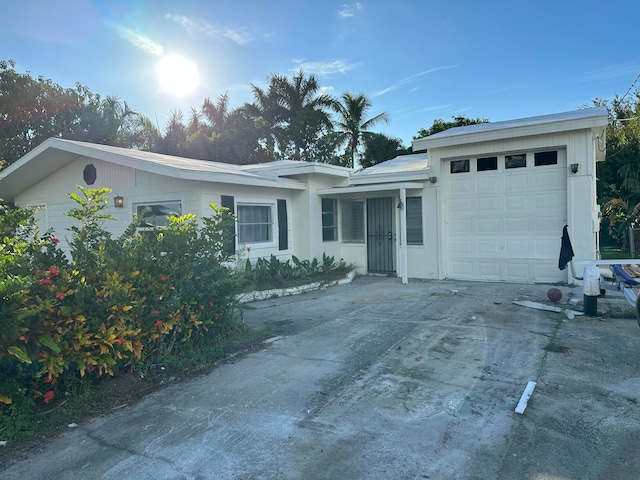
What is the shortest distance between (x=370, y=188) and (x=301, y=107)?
60.3 feet

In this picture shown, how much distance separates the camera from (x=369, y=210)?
1216 centimetres

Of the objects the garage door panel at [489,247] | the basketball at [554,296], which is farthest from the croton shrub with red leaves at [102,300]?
the garage door panel at [489,247]

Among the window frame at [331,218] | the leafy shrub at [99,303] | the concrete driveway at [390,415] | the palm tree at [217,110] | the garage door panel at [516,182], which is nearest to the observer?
the concrete driveway at [390,415]

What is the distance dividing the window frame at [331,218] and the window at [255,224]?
5.90 ft

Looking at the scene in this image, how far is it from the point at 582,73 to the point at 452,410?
14.8 meters

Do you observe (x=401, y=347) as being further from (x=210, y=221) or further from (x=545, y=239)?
(x=545, y=239)

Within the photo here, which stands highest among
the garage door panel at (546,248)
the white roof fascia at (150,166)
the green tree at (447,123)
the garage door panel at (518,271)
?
the green tree at (447,123)

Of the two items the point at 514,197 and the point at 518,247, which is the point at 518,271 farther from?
the point at 514,197

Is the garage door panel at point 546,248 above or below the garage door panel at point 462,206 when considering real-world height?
below

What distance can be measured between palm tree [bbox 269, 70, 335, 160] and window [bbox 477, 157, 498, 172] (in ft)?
58.5

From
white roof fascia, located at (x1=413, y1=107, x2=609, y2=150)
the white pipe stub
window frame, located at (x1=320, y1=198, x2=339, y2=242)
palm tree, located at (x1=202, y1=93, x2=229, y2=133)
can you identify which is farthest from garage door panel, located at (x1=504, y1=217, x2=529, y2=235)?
palm tree, located at (x1=202, y1=93, x2=229, y2=133)

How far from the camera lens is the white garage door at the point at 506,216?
9625mm

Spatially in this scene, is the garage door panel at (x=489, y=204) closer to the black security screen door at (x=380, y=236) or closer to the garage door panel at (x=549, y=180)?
the garage door panel at (x=549, y=180)

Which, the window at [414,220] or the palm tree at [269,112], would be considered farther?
the palm tree at [269,112]
